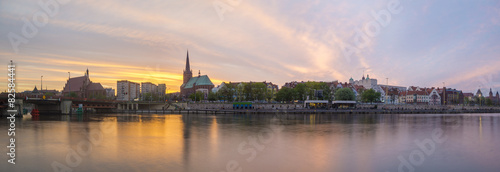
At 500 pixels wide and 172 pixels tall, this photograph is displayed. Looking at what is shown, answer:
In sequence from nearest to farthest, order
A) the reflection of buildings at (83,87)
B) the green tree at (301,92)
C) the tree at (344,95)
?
the tree at (344,95)
the green tree at (301,92)
the reflection of buildings at (83,87)

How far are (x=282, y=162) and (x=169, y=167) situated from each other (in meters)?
7.50

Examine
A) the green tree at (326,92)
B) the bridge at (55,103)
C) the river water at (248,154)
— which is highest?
the green tree at (326,92)

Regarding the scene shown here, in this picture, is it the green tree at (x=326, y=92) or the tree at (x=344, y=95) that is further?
the green tree at (x=326, y=92)

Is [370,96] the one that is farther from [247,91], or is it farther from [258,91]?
[247,91]

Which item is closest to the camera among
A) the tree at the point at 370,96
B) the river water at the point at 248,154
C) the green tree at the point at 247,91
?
the river water at the point at 248,154

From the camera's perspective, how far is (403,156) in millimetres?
25125

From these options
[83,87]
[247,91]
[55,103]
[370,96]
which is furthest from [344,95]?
[83,87]

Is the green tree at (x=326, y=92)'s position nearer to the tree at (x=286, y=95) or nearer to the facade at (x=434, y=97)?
the tree at (x=286, y=95)

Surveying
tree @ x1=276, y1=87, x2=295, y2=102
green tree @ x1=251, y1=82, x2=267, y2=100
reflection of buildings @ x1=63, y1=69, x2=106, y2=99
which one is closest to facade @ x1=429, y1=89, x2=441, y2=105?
tree @ x1=276, y1=87, x2=295, y2=102

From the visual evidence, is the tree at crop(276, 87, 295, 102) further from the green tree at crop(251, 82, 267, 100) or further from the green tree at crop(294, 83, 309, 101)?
the green tree at crop(251, 82, 267, 100)

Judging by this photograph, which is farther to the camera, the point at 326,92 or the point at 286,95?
the point at 326,92

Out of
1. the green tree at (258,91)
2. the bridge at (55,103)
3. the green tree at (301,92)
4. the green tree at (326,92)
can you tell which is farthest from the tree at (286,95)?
the bridge at (55,103)

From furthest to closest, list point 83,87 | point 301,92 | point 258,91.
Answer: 1. point 83,87
2. point 258,91
3. point 301,92

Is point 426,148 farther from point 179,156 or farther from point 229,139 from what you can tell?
point 179,156
